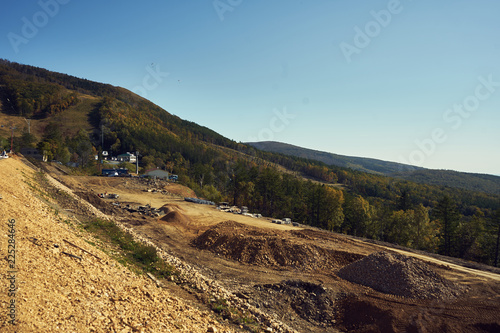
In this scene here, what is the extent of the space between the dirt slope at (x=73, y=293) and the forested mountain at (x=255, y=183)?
50.9m

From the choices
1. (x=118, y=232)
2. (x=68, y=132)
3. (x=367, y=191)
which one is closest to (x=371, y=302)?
(x=118, y=232)

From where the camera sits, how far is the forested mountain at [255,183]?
164 feet

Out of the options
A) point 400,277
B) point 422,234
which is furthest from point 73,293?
point 422,234

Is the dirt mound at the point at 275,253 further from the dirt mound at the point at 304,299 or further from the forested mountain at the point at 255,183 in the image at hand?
the forested mountain at the point at 255,183

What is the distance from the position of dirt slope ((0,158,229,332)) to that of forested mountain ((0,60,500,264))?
2003 inches

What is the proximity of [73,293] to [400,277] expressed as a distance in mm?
18571

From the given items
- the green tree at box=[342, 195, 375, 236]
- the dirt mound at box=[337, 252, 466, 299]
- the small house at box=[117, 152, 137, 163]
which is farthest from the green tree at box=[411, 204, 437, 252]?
the small house at box=[117, 152, 137, 163]

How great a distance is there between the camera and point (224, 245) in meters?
23.5

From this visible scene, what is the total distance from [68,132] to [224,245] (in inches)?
5630

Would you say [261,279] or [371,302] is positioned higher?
[371,302]

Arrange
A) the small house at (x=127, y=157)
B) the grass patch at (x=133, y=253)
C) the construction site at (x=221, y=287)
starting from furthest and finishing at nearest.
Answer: the small house at (x=127, y=157) < the grass patch at (x=133, y=253) < the construction site at (x=221, y=287)

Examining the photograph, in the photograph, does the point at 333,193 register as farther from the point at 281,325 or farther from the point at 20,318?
the point at 20,318

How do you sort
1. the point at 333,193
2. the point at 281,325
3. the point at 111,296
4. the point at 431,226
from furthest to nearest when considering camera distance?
the point at 333,193 → the point at 431,226 → the point at 281,325 → the point at 111,296

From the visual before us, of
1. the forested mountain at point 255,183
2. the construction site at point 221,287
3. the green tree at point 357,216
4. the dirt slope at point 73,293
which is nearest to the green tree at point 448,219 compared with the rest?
the forested mountain at point 255,183
